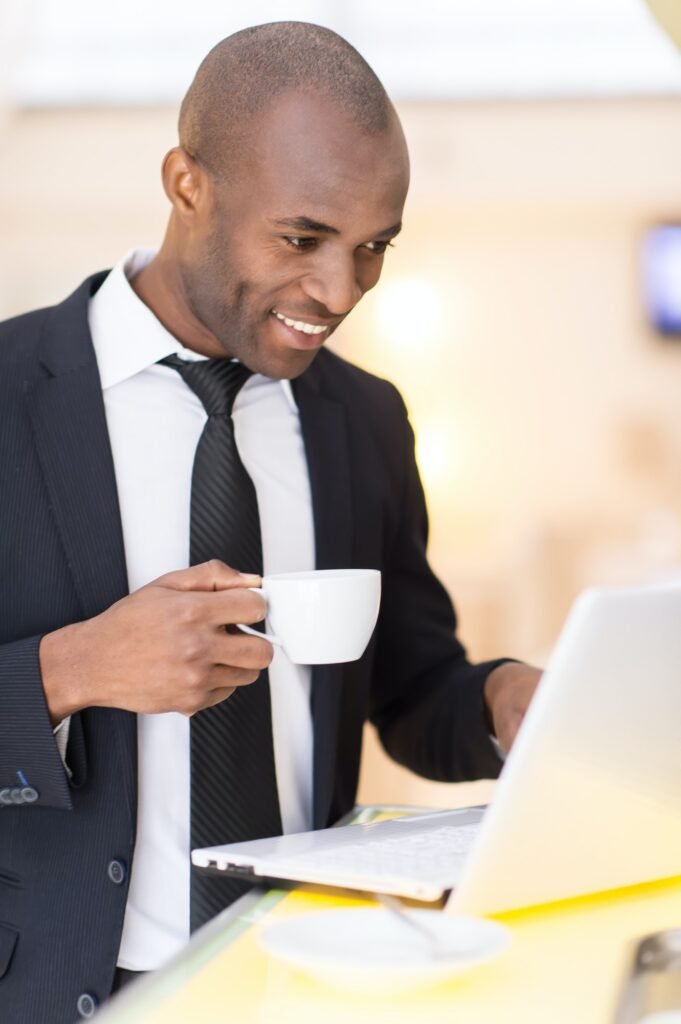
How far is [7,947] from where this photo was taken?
1258mm

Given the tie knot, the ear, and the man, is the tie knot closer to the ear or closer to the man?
the man

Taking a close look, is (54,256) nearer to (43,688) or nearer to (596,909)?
(43,688)

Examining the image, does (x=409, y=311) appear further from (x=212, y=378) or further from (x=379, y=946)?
(x=379, y=946)

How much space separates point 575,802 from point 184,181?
89cm

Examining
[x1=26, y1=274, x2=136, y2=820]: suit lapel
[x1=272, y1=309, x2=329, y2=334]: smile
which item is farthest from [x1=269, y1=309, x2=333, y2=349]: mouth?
[x1=26, y1=274, x2=136, y2=820]: suit lapel

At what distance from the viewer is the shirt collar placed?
4.68 ft

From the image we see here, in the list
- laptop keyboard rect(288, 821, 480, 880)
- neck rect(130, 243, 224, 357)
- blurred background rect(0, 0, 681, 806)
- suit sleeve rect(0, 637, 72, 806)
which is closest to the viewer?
laptop keyboard rect(288, 821, 480, 880)

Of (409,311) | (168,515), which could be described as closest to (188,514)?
(168,515)

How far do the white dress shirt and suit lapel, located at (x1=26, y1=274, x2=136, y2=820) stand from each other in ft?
0.15

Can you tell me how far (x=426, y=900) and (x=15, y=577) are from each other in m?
0.60

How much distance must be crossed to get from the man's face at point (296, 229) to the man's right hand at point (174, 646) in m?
0.40

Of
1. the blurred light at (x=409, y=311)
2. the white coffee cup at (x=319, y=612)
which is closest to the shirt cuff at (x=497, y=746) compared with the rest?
the white coffee cup at (x=319, y=612)

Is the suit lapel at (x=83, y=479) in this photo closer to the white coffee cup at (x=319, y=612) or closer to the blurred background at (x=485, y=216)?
the white coffee cup at (x=319, y=612)

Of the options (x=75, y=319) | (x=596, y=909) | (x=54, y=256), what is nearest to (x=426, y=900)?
(x=596, y=909)
